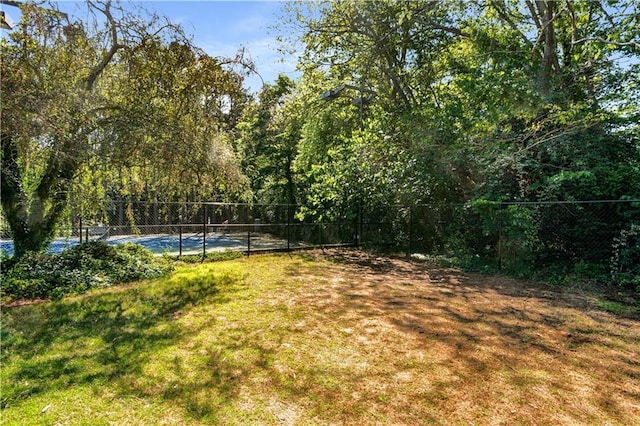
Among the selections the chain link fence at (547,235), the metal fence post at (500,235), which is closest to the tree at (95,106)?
the metal fence post at (500,235)

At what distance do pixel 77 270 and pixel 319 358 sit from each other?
4872 mm

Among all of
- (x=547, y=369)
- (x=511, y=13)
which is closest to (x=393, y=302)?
(x=547, y=369)

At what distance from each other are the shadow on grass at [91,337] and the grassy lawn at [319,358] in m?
0.02

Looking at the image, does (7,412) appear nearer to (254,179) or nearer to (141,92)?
(141,92)

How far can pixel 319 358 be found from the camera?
314 centimetres

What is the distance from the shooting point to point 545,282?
6.42 meters

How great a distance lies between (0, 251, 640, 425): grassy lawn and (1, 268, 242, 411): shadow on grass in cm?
2

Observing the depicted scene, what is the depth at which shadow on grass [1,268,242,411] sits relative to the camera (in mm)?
2674

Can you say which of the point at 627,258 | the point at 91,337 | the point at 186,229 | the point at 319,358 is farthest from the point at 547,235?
the point at 186,229

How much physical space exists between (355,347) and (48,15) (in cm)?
604

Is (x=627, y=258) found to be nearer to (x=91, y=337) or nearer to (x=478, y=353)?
(x=478, y=353)

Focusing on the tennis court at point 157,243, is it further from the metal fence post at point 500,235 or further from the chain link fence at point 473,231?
the metal fence post at point 500,235

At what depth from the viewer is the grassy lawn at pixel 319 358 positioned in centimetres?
233

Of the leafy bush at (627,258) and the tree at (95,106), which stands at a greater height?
the tree at (95,106)
